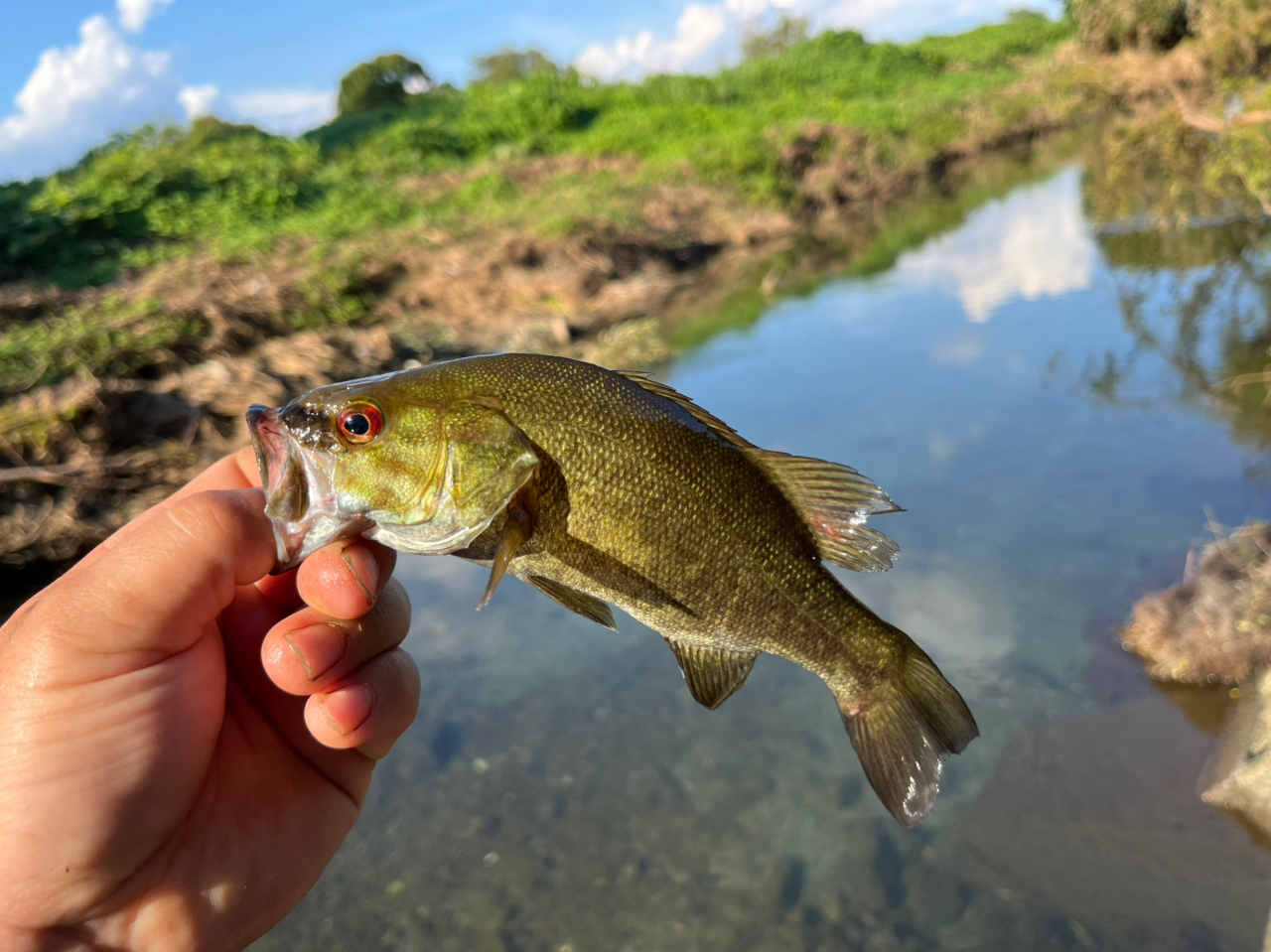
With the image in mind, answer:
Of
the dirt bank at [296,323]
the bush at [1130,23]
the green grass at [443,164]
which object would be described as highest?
the bush at [1130,23]

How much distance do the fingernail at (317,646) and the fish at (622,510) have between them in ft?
1.05

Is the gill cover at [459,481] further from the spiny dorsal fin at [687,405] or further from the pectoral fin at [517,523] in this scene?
the spiny dorsal fin at [687,405]

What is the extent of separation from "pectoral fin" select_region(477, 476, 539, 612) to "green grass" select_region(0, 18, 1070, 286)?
1452cm

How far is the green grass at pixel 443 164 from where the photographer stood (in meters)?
16.4

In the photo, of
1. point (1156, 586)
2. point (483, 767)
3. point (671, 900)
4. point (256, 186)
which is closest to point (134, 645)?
point (671, 900)

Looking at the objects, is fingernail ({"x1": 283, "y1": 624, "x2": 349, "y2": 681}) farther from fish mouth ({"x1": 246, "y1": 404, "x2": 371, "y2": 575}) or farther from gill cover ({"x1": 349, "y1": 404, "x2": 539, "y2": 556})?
gill cover ({"x1": 349, "y1": 404, "x2": 539, "y2": 556})

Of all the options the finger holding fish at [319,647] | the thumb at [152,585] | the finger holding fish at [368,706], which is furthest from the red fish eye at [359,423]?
the finger holding fish at [368,706]

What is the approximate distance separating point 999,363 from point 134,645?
9.95m

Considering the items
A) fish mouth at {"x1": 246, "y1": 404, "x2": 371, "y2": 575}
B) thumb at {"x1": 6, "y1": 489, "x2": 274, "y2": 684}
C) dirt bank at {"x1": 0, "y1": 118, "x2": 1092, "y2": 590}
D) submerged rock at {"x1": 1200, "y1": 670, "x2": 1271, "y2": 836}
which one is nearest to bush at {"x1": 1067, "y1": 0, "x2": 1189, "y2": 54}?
dirt bank at {"x1": 0, "y1": 118, "x2": 1092, "y2": 590}

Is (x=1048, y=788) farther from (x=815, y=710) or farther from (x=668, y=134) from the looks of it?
(x=668, y=134)

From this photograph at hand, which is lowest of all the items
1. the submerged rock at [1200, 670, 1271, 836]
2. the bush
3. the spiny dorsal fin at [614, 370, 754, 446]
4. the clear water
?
the clear water

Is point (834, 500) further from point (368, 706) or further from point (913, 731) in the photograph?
point (368, 706)

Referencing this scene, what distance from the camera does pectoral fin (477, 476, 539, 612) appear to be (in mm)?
1806

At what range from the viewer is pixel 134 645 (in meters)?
1.99
